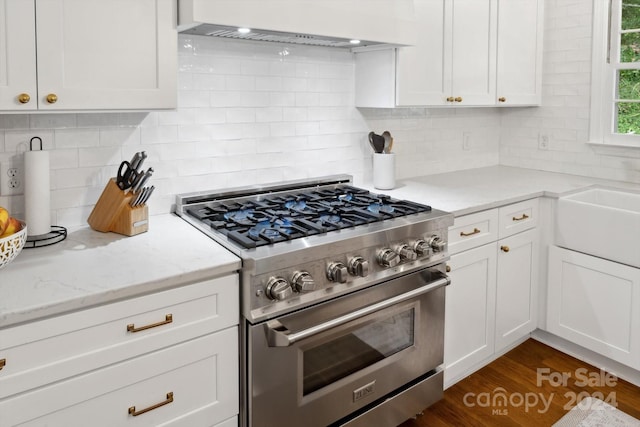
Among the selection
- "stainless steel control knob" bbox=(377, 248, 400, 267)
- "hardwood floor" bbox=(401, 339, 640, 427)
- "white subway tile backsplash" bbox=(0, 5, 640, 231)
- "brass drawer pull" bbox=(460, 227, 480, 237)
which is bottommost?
"hardwood floor" bbox=(401, 339, 640, 427)

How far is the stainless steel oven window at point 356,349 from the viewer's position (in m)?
1.83

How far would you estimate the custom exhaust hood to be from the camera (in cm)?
177

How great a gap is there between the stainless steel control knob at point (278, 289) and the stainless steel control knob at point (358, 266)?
0.28 m

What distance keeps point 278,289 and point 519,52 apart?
2.41m

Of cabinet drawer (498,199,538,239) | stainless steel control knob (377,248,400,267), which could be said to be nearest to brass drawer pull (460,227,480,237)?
cabinet drawer (498,199,538,239)

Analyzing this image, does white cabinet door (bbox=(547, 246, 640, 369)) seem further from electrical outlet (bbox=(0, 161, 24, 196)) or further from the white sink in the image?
electrical outlet (bbox=(0, 161, 24, 196))

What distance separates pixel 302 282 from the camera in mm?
1657

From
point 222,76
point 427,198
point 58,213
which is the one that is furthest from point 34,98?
point 427,198

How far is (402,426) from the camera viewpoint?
2.32 m

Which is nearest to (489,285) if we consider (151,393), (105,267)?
(151,393)

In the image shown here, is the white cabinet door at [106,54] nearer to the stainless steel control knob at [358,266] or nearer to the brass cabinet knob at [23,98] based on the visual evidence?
the brass cabinet knob at [23,98]

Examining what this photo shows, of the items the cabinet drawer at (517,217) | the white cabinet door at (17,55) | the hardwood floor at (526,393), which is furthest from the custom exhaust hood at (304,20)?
the hardwood floor at (526,393)

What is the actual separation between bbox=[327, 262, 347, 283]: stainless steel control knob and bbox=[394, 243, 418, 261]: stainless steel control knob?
12.1 inches

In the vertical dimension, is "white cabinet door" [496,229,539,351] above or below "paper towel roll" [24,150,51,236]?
below
